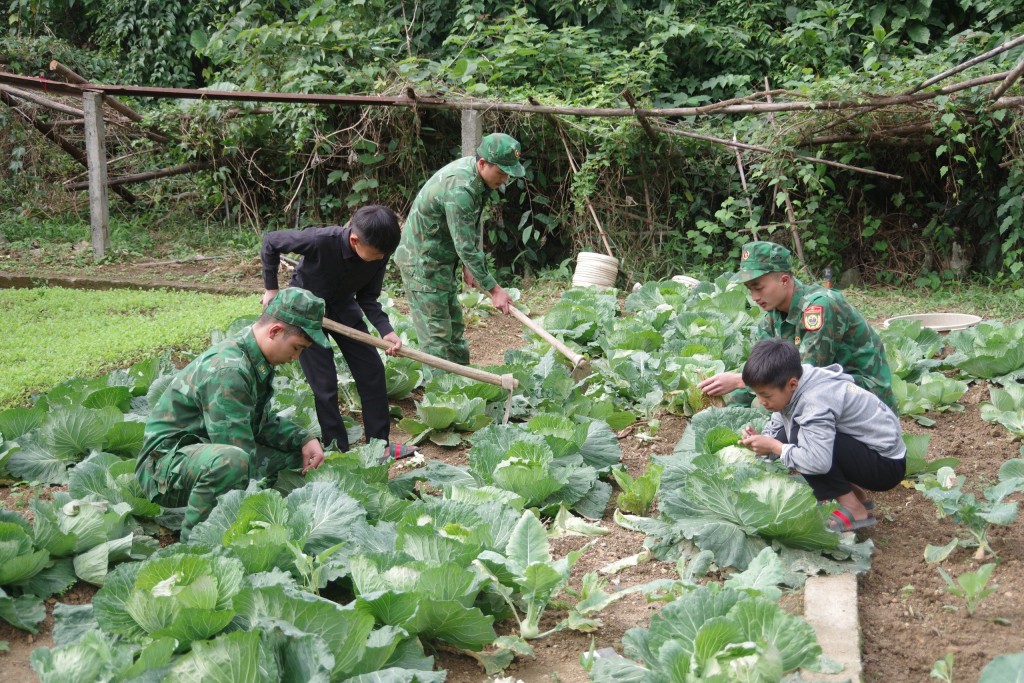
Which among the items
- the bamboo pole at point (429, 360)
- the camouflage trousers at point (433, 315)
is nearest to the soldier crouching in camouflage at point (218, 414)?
the bamboo pole at point (429, 360)

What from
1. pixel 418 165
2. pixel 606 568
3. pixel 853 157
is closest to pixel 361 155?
pixel 418 165

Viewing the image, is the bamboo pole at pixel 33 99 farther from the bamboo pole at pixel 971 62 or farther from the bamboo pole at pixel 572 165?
the bamboo pole at pixel 971 62

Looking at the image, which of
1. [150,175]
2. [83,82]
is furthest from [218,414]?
[150,175]

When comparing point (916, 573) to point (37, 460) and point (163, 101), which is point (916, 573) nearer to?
point (37, 460)

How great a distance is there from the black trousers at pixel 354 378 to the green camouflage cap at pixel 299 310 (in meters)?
1.02

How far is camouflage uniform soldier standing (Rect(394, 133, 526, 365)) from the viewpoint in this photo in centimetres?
515

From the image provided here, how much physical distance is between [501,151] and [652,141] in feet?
15.3

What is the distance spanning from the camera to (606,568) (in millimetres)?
3371

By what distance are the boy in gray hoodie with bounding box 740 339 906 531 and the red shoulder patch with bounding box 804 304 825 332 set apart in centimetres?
26

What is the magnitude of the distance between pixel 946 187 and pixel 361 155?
5952 millimetres

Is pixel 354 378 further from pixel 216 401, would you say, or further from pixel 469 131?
pixel 469 131

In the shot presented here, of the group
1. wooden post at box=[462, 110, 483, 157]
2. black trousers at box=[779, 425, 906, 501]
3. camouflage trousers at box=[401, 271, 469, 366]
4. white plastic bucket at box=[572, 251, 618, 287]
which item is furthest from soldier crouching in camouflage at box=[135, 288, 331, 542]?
wooden post at box=[462, 110, 483, 157]

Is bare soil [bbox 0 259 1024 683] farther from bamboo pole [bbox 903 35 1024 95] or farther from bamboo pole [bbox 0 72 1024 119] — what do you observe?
bamboo pole [bbox 0 72 1024 119]

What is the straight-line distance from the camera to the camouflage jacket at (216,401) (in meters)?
3.31
